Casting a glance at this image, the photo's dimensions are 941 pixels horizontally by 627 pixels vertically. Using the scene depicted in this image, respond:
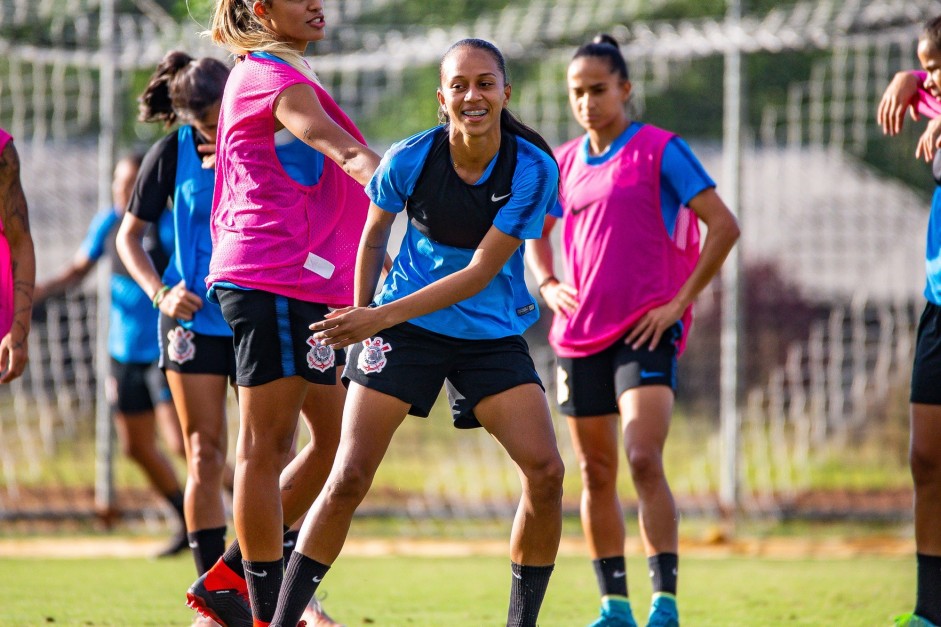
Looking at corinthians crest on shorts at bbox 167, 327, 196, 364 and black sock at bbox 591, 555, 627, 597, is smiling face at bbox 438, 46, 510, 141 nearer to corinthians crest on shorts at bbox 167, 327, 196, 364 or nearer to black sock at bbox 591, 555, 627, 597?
corinthians crest on shorts at bbox 167, 327, 196, 364

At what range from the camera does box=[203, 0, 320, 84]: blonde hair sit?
4078 millimetres

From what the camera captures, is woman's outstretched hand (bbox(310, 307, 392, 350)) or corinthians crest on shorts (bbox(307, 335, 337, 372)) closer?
woman's outstretched hand (bbox(310, 307, 392, 350))

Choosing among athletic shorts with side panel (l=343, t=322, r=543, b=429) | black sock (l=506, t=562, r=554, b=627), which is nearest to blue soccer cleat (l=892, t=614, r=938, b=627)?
black sock (l=506, t=562, r=554, b=627)

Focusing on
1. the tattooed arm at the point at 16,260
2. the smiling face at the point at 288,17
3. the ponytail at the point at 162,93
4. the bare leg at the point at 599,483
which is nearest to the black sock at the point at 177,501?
the ponytail at the point at 162,93

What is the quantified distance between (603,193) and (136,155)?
12.7 feet

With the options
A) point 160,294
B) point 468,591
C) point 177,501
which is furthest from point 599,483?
point 177,501

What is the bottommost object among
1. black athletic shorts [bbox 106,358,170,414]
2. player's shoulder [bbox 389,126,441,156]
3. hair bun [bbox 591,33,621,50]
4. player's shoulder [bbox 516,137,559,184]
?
black athletic shorts [bbox 106,358,170,414]

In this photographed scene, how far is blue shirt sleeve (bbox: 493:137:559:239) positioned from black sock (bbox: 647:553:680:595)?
1.71 metres

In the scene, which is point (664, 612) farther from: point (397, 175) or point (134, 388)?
point (134, 388)

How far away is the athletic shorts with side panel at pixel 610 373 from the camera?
5.12 meters

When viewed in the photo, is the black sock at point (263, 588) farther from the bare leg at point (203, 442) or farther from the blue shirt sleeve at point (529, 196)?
the blue shirt sleeve at point (529, 196)

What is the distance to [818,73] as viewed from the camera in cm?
1056

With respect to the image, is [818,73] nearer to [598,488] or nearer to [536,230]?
[598,488]

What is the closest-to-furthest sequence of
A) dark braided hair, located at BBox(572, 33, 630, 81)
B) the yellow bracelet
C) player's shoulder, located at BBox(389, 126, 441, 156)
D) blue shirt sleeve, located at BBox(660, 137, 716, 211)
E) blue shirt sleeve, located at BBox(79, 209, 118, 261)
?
player's shoulder, located at BBox(389, 126, 441, 156)
the yellow bracelet
blue shirt sleeve, located at BBox(660, 137, 716, 211)
dark braided hair, located at BBox(572, 33, 630, 81)
blue shirt sleeve, located at BBox(79, 209, 118, 261)
